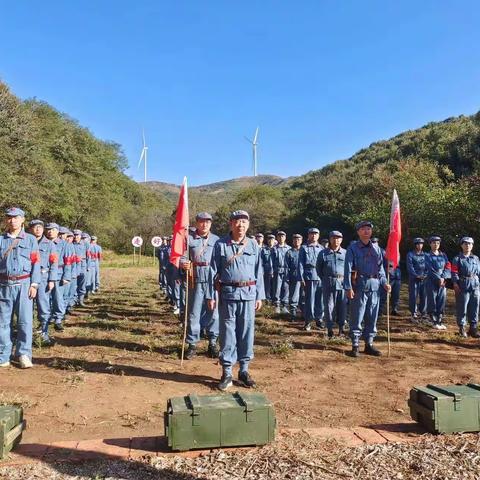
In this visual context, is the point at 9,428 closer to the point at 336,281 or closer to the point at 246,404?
the point at 246,404

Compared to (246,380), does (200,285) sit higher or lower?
higher

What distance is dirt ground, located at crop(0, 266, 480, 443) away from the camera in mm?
4844

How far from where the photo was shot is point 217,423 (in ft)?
12.8

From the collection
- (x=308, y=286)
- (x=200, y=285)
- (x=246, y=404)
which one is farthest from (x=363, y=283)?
(x=246, y=404)

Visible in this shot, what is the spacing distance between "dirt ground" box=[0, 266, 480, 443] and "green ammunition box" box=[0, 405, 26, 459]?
373mm

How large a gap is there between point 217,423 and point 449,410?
6.75 feet

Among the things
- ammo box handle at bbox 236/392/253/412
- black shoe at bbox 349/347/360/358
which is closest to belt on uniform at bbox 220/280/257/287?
ammo box handle at bbox 236/392/253/412

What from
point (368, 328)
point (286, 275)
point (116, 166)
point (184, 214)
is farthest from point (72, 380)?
point (116, 166)

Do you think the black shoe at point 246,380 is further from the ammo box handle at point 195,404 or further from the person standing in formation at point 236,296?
the ammo box handle at point 195,404

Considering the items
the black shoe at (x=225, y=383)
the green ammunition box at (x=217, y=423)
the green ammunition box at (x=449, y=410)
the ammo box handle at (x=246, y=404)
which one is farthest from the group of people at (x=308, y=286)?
the green ammunition box at (x=449, y=410)

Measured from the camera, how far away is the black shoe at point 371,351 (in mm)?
7613

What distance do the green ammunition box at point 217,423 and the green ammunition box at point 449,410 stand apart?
56.1 inches

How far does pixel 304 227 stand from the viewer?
3425cm

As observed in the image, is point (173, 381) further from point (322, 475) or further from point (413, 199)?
point (413, 199)
